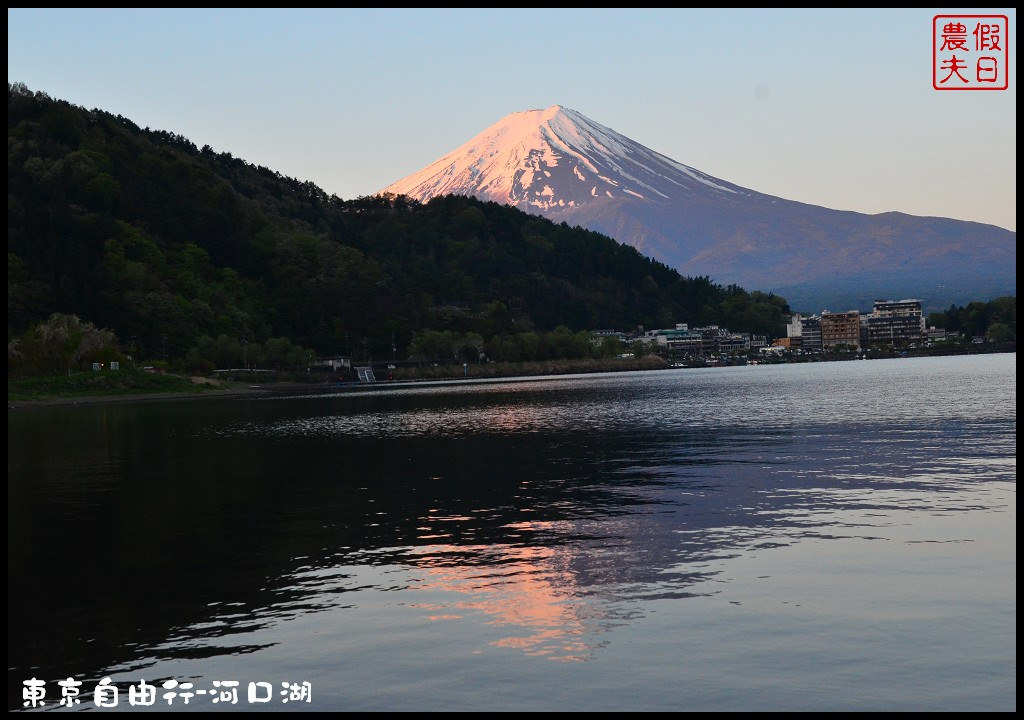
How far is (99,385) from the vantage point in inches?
5787

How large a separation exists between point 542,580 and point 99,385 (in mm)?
139424

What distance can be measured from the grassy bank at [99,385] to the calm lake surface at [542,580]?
330ft

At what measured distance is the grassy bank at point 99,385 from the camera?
13538 centimetres

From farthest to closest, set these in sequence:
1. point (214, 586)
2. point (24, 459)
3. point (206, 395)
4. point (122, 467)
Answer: point (206, 395)
point (24, 459)
point (122, 467)
point (214, 586)

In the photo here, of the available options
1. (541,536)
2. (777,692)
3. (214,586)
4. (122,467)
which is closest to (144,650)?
(214,586)

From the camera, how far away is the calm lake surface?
13.5m

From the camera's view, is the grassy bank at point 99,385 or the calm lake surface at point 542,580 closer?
the calm lake surface at point 542,580

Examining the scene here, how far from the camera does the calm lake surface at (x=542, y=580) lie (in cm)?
1345

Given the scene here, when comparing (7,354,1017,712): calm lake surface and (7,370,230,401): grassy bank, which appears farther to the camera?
(7,370,230,401): grassy bank

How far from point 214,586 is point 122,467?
88.0ft

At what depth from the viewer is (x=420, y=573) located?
20172 millimetres

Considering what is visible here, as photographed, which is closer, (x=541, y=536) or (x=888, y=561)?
(x=888, y=561)

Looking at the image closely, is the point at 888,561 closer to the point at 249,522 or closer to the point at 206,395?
the point at 249,522

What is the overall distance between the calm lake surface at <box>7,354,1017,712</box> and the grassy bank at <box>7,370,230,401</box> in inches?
3959
